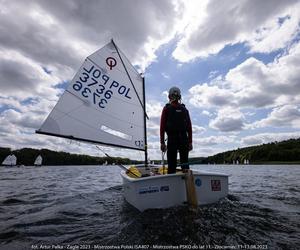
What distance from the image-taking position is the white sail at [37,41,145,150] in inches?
364

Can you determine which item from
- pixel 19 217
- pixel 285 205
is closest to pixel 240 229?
pixel 285 205

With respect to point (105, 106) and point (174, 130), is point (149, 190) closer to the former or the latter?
point (174, 130)

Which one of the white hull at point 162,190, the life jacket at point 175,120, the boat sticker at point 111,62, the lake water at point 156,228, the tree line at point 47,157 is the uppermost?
the tree line at point 47,157

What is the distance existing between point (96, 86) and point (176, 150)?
5181mm

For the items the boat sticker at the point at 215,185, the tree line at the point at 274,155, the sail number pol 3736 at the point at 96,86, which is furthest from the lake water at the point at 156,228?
the tree line at the point at 274,155

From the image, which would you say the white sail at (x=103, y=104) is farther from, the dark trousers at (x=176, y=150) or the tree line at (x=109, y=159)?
the tree line at (x=109, y=159)

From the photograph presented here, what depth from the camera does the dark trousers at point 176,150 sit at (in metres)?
6.46

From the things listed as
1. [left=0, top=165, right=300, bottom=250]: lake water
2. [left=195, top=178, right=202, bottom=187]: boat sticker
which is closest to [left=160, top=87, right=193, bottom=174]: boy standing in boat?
[left=195, top=178, right=202, bottom=187]: boat sticker

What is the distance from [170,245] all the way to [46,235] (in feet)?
8.63

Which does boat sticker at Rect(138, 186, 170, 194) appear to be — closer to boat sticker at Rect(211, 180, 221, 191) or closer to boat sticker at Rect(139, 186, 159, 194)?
boat sticker at Rect(139, 186, 159, 194)

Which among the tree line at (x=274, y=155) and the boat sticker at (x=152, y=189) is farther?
the tree line at (x=274, y=155)

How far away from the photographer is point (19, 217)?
6449 mm

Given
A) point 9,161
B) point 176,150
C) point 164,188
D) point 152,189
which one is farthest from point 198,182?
point 9,161

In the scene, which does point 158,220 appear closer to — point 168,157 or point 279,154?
point 168,157
